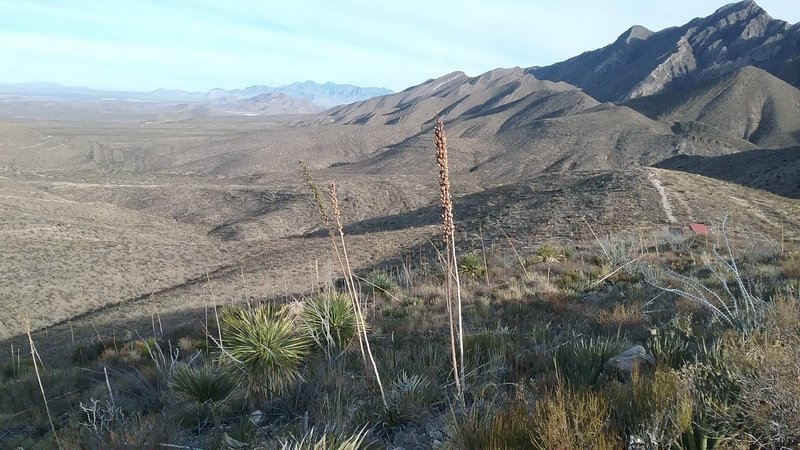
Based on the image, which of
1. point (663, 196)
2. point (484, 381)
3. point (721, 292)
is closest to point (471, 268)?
point (721, 292)

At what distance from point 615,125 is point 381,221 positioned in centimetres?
4981

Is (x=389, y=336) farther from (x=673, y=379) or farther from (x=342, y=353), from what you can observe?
(x=673, y=379)

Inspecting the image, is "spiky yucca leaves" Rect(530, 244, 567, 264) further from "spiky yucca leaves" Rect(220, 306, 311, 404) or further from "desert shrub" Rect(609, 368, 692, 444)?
"desert shrub" Rect(609, 368, 692, 444)

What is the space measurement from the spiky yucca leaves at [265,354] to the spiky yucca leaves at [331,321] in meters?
0.29

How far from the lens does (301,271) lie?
25.3 metres

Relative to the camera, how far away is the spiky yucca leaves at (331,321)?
7172 mm

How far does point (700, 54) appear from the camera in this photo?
14650 cm

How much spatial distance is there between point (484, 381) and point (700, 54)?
16837 centimetres

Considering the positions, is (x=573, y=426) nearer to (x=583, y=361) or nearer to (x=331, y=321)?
(x=583, y=361)

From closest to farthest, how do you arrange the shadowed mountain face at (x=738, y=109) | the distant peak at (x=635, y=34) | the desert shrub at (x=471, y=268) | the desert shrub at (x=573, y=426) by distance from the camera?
the desert shrub at (x=573, y=426) < the desert shrub at (x=471, y=268) < the shadowed mountain face at (x=738, y=109) < the distant peak at (x=635, y=34)

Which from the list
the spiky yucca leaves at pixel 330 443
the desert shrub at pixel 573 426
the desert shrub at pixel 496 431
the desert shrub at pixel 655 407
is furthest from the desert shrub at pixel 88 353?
the desert shrub at pixel 655 407

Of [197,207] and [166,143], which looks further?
[166,143]

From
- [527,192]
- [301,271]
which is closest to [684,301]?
[301,271]

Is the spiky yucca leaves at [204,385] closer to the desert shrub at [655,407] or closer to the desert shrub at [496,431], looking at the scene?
the desert shrub at [496,431]
